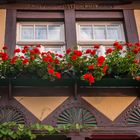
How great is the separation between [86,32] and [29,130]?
280cm

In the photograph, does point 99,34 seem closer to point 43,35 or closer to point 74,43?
point 74,43

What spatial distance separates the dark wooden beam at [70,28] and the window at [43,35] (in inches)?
6.9

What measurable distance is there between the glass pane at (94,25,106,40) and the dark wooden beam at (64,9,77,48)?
0.51 metres

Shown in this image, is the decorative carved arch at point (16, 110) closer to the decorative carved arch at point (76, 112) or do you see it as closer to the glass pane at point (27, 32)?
the decorative carved arch at point (76, 112)

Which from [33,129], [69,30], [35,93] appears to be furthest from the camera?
[69,30]

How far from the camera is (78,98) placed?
7230mm

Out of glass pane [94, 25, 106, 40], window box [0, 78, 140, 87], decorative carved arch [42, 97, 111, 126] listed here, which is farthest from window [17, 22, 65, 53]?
decorative carved arch [42, 97, 111, 126]

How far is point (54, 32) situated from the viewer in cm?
852

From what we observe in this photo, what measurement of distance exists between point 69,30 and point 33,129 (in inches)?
96.5

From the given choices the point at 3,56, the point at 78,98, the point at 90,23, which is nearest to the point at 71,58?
the point at 78,98

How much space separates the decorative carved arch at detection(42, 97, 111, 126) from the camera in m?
6.98

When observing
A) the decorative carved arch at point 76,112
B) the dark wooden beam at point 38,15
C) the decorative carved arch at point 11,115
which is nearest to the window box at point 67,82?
the decorative carved arch at point 76,112

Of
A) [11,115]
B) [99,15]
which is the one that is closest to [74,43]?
[99,15]

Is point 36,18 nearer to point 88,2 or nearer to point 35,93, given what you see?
point 88,2
